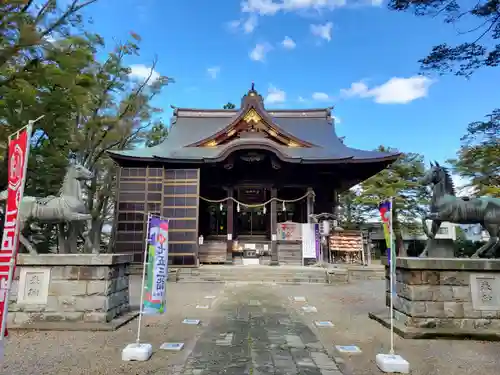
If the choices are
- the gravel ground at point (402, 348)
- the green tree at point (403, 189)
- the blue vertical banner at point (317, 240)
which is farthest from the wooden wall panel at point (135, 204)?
the green tree at point (403, 189)

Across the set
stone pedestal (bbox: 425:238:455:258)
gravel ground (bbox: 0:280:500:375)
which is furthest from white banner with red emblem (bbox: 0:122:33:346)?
stone pedestal (bbox: 425:238:455:258)

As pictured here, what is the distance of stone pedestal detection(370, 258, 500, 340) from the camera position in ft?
18.0

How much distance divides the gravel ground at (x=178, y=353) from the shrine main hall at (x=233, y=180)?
701 centimetres

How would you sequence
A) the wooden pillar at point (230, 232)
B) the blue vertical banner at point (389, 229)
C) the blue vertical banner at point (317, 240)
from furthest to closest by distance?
the wooden pillar at point (230, 232) → the blue vertical banner at point (317, 240) → the blue vertical banner at point (389, 229)

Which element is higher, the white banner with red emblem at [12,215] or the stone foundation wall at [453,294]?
the white banner with red emblem at [12,215]

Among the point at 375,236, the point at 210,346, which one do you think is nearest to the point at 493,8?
the point at 210,346

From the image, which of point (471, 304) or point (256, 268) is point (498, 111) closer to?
point (471, 304)

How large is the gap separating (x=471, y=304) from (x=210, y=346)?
4.36 m

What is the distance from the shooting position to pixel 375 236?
31.2m

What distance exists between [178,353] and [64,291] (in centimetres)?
261

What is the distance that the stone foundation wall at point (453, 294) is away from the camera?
5488 mm

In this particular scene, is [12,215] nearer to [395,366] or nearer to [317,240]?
[395,366]

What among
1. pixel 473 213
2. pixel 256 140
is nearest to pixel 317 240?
pixel 256 140

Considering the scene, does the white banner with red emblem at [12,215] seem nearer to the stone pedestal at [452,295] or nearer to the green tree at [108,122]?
the stone pedestal at [452,295]
